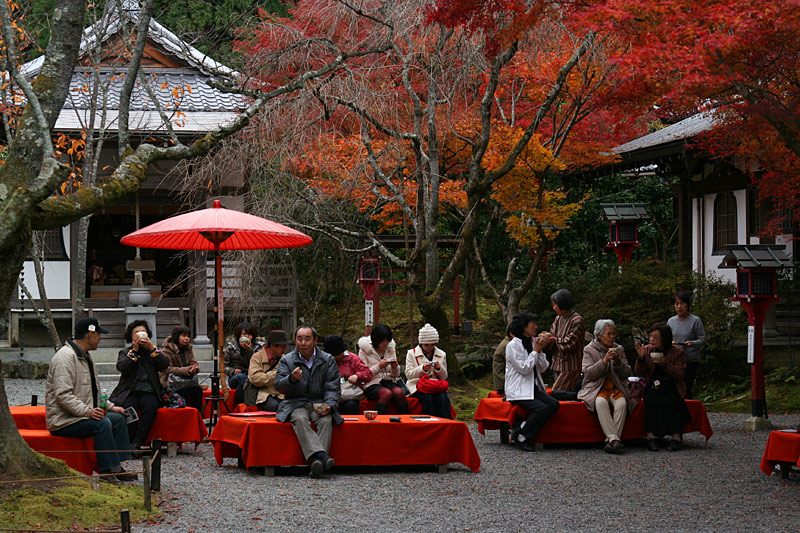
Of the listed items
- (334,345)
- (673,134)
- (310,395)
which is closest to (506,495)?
(310,395)

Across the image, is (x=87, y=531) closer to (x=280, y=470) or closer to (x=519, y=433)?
(x=280, y=470)

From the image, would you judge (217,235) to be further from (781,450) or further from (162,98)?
(162,98)

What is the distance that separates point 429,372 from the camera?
9.81 metres

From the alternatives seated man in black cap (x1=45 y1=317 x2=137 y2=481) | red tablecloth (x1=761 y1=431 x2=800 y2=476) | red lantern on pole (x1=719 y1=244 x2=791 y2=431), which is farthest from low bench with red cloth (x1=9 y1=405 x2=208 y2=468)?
red lantern on pole (x1=719 y1=244 x2=791 y2=431)

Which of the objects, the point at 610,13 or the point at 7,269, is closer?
the point at 7,269

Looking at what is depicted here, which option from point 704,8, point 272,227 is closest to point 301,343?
point 272,227

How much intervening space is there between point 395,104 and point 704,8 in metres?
6.98

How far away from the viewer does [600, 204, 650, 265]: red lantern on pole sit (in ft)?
52.3

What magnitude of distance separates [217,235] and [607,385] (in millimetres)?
4893

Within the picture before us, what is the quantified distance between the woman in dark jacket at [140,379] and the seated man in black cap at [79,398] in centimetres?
120

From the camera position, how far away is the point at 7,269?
6.56 m

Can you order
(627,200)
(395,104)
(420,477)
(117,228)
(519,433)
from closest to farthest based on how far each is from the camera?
(420,477) → (519,433) → (395,104) → (117,228) → (627,200)

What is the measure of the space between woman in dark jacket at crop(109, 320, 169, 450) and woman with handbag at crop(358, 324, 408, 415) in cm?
217

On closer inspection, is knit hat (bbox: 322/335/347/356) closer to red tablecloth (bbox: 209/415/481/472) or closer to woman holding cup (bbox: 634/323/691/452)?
red tablecloth (bbox: 209/415/481/472)
